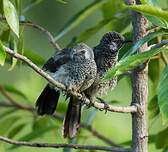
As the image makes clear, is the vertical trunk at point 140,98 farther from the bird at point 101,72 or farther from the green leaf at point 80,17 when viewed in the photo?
the green leaf at point 80,17

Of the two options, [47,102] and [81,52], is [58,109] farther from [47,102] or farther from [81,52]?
[81,52]

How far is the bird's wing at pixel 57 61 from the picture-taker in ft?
11.7

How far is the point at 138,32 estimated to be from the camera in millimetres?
2787

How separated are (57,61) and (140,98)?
3.52ft

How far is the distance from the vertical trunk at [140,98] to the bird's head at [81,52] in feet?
2.59

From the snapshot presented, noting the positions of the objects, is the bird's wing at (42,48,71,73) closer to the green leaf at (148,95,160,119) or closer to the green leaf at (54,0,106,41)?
the green leaf at (54,0,106,41)

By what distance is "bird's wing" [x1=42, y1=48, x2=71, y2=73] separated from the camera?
3.57 metres

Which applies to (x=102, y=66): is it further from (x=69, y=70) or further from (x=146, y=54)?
(x=146, y=54)

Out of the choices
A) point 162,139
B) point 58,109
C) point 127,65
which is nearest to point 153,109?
point 162,139

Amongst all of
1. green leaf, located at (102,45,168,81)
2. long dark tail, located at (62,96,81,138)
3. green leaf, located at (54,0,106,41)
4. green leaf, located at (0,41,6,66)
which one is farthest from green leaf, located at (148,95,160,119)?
green leaf, located at (0,41,6,66)

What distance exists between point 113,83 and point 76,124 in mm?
467

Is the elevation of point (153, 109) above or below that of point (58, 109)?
below

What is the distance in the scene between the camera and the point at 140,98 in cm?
278

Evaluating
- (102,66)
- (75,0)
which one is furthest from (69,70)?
(75,0)
